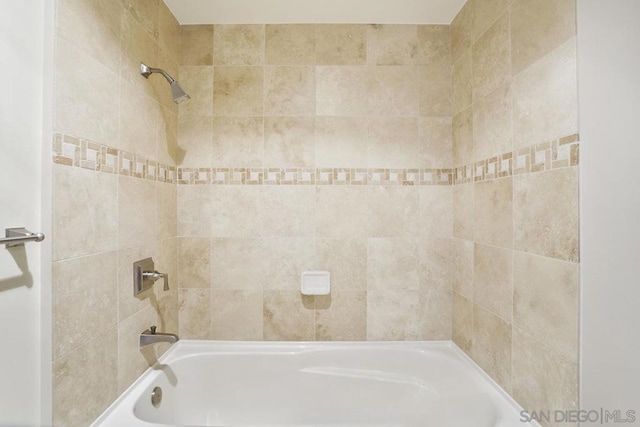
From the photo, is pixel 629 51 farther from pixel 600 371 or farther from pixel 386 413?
pixel 386 413

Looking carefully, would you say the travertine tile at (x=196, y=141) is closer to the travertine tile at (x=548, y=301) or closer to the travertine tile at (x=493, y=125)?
the travertine tile at (x=493, y=125)

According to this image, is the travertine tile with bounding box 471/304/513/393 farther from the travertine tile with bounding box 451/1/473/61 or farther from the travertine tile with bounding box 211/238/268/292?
the travertine tile with bounding box 451/1/473/61

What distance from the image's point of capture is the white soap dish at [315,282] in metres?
1.65

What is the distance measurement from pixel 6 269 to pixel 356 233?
141 centimetres

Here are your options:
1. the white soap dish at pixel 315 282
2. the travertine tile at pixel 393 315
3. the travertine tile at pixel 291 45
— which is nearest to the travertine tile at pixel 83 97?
the travertine tile at pixel 291 45

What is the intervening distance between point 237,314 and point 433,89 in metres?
1.78

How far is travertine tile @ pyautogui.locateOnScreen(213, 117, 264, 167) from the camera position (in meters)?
1.70

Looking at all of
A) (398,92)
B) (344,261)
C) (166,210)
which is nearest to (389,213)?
(344,261)

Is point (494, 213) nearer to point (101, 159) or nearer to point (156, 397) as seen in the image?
point (101, 159)

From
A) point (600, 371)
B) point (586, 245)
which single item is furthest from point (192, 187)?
point (600, 371)

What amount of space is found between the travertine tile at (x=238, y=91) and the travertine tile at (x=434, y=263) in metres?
1.28

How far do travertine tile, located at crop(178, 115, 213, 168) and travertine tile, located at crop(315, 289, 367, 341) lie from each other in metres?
1.07

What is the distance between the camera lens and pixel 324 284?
Result: 5.46 ft

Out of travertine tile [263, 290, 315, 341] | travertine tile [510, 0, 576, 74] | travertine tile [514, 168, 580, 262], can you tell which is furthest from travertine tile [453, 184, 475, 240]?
travertine tile [263, 290, 315, 341]
